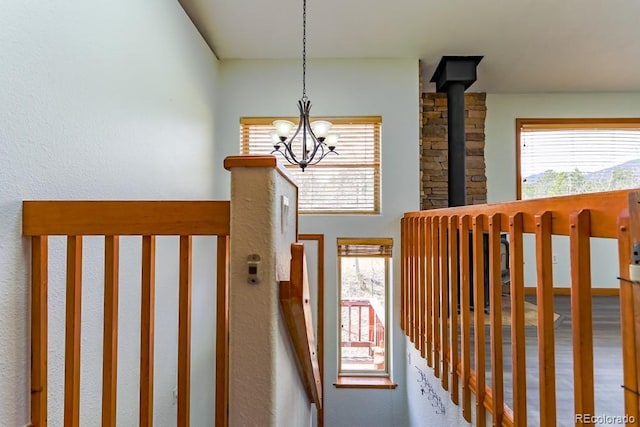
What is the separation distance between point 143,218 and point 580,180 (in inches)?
207

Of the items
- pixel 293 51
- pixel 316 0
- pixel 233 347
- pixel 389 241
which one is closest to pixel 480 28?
pixel 316 0

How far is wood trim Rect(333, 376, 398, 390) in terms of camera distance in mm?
3613

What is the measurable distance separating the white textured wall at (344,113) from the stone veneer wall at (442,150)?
0.57 m

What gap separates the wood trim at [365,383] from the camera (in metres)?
3.61

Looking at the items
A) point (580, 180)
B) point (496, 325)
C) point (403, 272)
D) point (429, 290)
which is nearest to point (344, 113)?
point (403, 272)

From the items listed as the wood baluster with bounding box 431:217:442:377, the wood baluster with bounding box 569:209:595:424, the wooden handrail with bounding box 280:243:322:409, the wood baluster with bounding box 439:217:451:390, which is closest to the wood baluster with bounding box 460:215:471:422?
the wood baluster with bounding box 439:217:451:390

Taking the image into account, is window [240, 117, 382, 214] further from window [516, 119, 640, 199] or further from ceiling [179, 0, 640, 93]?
window [516, 119, 640, 199]

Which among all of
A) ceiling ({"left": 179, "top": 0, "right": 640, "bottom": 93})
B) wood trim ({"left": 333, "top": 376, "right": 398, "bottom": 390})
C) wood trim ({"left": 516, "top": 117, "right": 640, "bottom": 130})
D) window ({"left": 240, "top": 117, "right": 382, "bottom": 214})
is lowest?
wood trim ({"left": 333, "top": 376, "right": 398, "bottom": 390})

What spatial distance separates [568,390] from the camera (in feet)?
5.62

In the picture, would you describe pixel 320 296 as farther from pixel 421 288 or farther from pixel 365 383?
pixel 421 288

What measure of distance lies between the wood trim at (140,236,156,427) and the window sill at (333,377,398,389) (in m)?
2.94

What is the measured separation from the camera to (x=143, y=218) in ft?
3.41

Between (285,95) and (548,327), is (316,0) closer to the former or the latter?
(285,95)

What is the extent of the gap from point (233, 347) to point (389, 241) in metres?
2.96
